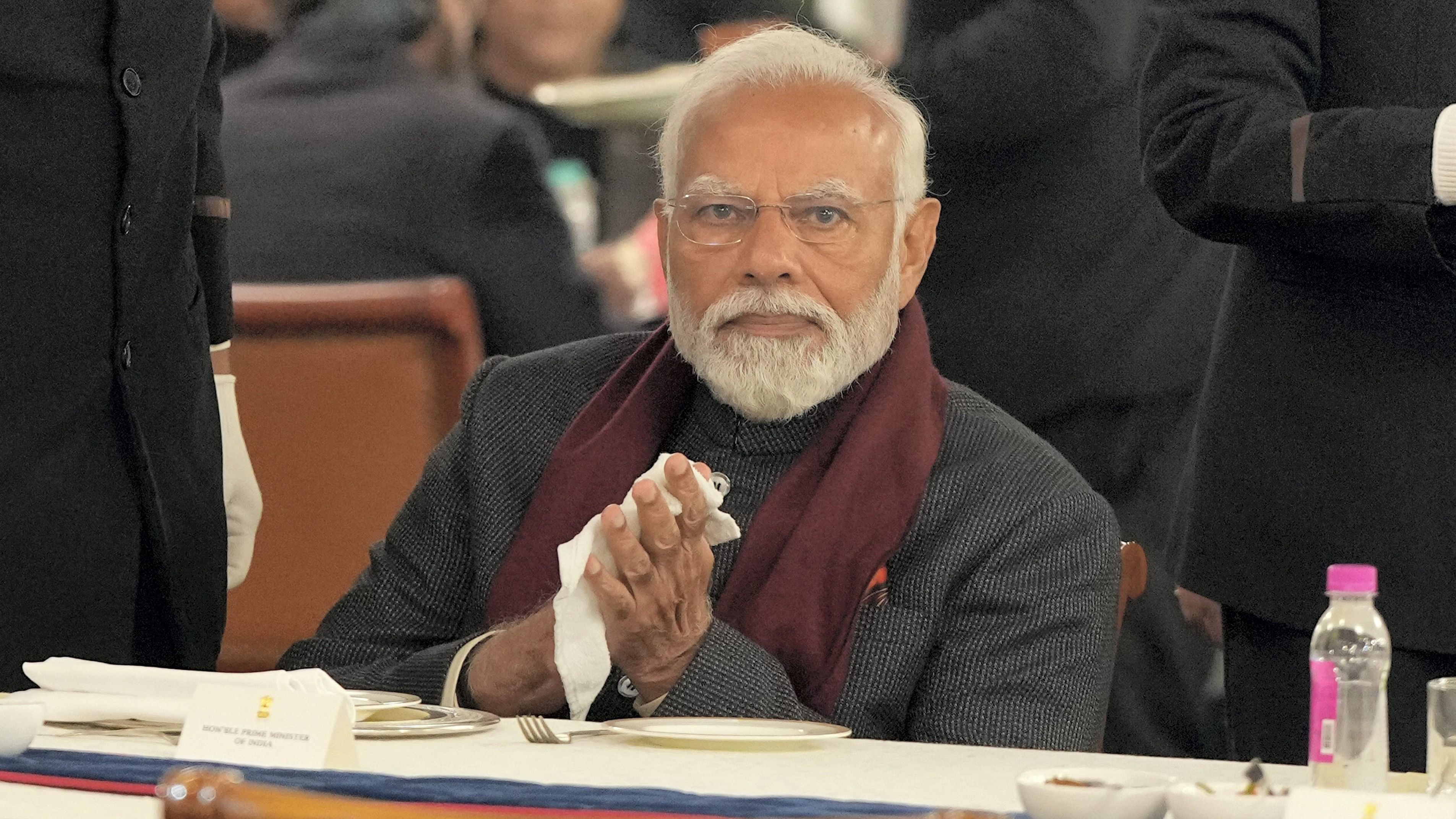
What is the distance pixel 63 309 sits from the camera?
7.85ft

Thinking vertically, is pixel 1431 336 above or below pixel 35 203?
below

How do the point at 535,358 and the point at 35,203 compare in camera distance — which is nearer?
the point at 35,203

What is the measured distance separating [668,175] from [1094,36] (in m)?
1.20

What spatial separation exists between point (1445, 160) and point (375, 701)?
128 centimetres

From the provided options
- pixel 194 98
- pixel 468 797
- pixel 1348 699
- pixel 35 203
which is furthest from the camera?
pixel 194 98

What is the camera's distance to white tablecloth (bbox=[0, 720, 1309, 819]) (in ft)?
4.76

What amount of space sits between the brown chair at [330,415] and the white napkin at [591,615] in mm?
1865

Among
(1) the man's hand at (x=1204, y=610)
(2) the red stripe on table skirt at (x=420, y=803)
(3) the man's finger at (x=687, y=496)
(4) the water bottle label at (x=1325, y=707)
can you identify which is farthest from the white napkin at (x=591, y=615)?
(1) the man's hand at (x=1204, y=610)

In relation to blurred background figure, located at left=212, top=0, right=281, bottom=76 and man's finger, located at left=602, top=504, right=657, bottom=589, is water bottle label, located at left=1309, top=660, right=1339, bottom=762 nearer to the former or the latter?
man's finger, located at left=602, top=504, right=657, bottom=589

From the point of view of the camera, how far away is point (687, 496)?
196 centimetres

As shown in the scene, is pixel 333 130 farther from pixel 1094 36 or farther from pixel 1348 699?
pixel 1348 699

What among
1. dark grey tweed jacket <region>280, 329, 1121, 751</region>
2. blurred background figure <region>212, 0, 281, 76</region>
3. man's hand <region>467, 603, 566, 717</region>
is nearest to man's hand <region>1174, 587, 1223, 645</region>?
dark grey tweed jacket <region>280, 329, 1121, 751</region>

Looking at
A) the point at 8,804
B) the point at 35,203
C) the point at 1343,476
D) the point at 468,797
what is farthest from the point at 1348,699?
the point at 35,203

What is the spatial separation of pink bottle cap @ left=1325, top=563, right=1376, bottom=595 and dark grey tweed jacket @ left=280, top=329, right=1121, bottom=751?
0.79 m
